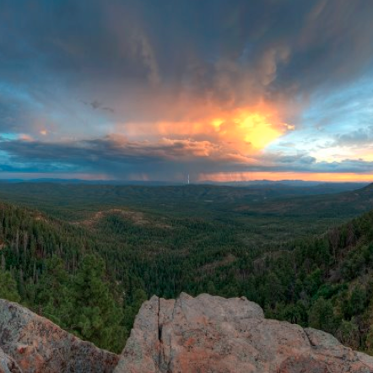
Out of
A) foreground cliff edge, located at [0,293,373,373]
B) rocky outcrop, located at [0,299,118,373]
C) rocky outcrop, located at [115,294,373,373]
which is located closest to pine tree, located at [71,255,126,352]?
rocky outcrop, located at [0,299,118,373]

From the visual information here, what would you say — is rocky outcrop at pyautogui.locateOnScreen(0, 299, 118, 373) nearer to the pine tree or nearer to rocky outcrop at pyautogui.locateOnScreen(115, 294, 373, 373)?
rocky outcrop at pyautogui.locateOnScreen(115, 294, 373, 373)

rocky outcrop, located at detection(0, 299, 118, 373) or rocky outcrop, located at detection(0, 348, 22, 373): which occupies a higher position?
rocky outcrop, located at detection(0, 348, 22, 373)

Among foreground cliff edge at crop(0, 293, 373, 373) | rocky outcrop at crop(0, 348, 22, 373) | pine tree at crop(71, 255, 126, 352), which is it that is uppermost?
rocky outcrop at crop(0, 348, 22, 373)

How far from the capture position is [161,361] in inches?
447

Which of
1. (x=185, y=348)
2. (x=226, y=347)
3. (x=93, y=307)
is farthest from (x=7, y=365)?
(x=93, y=307)

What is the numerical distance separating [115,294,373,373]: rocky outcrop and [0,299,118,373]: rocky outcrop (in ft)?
7.16

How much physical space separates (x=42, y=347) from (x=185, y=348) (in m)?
6.35

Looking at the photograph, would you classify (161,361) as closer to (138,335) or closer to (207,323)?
(138,335)

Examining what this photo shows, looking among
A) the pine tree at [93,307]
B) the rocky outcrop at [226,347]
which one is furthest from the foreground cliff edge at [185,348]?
the pine tree at [93,307]

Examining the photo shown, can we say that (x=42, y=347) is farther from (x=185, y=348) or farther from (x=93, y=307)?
(x=93, y=307)

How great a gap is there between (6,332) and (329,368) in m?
13.9

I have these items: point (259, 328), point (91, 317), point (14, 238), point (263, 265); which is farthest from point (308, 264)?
point (14, 238)

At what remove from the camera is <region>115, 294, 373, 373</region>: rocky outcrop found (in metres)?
10.8

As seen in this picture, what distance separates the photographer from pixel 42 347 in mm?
11906
